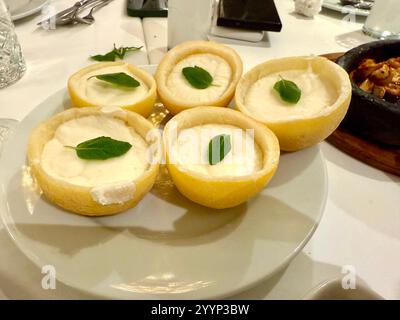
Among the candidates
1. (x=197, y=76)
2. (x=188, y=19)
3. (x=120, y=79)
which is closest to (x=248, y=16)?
(x=188, y=19)

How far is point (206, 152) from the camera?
2.31ft

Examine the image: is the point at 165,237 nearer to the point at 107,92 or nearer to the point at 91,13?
the point at 107,92

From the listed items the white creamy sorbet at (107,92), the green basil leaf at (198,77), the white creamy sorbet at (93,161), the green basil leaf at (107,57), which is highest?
the green basil leaf at (198,77)

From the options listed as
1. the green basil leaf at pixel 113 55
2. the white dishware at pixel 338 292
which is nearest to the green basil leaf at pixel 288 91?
the white dishware at pixel 338 292

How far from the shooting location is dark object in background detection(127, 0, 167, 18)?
4.66ft

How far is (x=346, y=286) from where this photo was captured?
521mm

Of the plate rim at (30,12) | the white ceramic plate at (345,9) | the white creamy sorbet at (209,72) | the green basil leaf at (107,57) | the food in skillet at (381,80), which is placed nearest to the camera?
the white creamy sorbet at (209,72)

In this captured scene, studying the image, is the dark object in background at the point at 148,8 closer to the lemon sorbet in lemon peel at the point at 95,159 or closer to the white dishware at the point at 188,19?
the white dishware at the point at 188,19

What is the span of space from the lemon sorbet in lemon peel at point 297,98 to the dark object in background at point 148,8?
705 millimetres

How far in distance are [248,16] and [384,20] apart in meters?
0.52

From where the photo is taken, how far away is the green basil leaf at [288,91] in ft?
2.63

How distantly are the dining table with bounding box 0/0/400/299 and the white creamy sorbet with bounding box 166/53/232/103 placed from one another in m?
0.29
